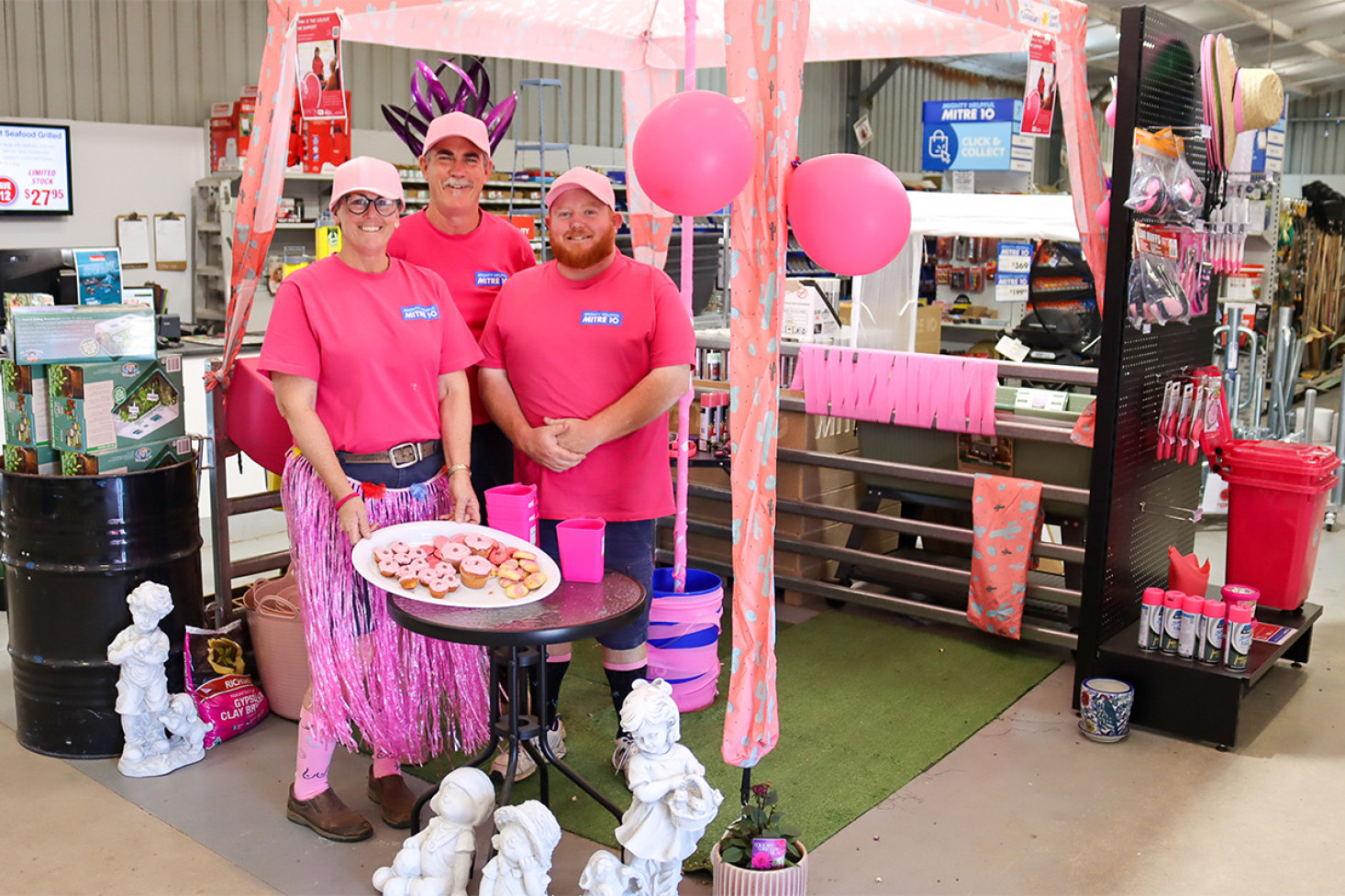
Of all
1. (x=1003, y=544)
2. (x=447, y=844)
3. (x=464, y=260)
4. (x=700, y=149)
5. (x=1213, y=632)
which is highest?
(x=700, y=149)

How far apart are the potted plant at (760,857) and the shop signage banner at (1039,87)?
2.04 meters

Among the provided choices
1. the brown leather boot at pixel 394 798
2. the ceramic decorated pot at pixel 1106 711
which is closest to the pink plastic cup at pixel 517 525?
the brown leather boot at pixel 394 798

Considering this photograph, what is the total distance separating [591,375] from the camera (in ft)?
10.6

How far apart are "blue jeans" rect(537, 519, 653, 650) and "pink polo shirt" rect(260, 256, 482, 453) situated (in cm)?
47

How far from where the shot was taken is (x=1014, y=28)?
11.2ft

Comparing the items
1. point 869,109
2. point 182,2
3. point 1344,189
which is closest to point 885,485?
point 182,2

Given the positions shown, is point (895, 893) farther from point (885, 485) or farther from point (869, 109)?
point (869, 109)

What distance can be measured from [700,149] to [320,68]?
1391 mm

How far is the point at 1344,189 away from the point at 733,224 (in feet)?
73.9

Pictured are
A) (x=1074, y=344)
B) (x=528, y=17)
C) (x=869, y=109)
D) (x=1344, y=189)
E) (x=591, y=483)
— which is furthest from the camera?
(x=1344, y=189)

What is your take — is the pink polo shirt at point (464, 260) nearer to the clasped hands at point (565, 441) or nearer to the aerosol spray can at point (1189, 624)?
the clasped hands at point (565, 441)

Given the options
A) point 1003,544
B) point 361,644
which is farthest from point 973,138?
point 361,644

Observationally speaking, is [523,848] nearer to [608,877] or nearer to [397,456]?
[608,877]

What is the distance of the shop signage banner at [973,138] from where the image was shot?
9.14 meters
